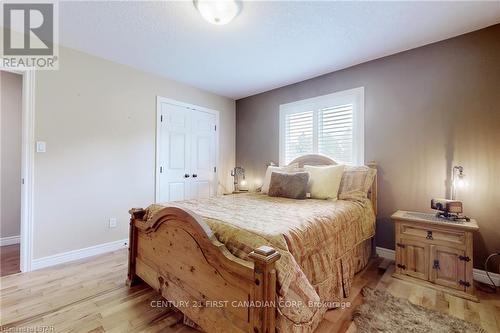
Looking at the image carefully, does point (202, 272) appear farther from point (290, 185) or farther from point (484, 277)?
point (484, 277)

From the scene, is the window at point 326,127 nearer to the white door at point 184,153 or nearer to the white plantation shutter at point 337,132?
the white plantation shutter at point 337,132

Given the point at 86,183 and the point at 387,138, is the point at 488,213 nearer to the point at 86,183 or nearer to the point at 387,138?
the point at 387,138

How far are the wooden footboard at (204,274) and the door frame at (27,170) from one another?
1.34m

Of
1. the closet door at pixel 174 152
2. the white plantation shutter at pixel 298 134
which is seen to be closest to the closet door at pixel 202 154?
the closet door at pixel 174 152

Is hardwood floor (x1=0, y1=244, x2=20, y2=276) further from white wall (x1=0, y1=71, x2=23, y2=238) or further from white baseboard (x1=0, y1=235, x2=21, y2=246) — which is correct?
white wall (x1=0, y1=71, x2=23, y2=238)

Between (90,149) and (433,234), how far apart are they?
3830mm

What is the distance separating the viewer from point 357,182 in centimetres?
262

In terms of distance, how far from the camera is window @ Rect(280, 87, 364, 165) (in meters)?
2.98

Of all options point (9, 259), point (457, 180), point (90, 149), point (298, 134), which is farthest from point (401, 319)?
point (9, 259)

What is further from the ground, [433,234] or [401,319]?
[433,234]

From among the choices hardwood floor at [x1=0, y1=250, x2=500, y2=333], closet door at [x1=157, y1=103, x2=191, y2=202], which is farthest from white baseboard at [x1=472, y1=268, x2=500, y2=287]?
closet door at [x1=157, y1=103, x2=191, y2=202]

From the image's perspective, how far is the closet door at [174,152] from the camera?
3.46m

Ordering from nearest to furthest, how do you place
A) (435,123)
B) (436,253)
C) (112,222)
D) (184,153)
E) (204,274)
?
(204,274) → (436,253) → (435,123) → (112,222) → (184,153)

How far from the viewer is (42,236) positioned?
2.43m
